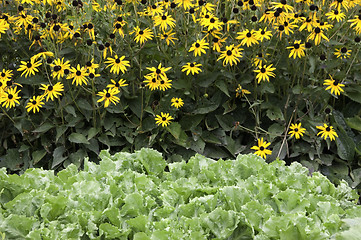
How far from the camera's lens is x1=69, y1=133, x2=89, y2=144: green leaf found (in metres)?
3.42

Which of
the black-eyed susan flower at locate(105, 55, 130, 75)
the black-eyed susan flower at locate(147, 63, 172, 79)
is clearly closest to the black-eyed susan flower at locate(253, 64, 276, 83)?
the black-eyed susan flower at locate(147, 63, 172, 79)

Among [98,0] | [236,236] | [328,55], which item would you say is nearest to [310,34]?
[328,55]

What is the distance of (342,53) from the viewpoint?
3.46 meters

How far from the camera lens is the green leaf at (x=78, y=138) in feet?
11.2

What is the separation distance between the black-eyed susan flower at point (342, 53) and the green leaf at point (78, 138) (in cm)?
175

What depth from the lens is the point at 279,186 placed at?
212 cm

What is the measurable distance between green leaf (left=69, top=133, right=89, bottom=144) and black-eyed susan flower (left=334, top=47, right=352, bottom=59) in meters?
1.75

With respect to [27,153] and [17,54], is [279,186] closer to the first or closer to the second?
[27,153]

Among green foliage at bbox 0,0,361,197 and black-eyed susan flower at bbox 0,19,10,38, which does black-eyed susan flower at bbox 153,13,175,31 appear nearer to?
green foliage at bbox 0,0,361,197

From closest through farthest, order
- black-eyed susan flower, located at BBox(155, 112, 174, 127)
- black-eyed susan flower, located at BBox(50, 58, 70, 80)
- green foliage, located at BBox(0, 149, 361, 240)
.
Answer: green foliage, located at BBox(0, 149, 361, 240) < black-eyed susan flower, located at BBox(50, 58, 70, 80) < black-eyed susan flower, located at BBox(155, 112, 174, 127)

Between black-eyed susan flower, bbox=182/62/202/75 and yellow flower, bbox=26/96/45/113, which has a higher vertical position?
black-eyed susan flower, bbox=182/62/202/75

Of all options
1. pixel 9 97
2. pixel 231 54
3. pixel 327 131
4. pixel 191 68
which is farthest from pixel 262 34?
pixel 9 97

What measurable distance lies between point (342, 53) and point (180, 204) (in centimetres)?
198

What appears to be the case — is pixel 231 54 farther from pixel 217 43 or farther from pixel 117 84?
pixel 117 84
